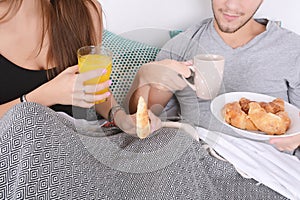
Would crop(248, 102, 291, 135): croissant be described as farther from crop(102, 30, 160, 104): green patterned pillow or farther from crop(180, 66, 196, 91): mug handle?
crop(102, 30, 160, 104): green patterned pillow

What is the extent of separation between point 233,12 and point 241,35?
0.12 m

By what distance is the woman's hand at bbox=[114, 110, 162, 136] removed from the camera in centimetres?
111

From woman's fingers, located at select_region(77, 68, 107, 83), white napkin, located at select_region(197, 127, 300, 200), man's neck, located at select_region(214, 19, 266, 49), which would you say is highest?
woman's fingers, located at select_region(77, 68, 107, 83)

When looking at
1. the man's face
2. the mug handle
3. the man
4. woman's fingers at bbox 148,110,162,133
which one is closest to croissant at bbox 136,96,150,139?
woman's fingers at bbox 148,110,162,133

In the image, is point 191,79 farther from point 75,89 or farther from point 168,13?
point 168,13

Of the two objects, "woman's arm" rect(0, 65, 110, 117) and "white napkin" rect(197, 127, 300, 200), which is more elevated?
"woman's arm" rect(0, 65, 110, 117)

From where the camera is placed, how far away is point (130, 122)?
1.12 m

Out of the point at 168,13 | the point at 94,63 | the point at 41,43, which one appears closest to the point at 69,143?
the point at 94,63

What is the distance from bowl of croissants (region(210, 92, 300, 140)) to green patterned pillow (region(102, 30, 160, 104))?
15.8 inches

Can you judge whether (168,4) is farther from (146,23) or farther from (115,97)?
(115,97)

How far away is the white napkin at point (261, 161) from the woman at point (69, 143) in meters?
0.03

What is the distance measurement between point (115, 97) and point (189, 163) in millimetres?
437

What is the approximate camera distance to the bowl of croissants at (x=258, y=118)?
3.38ft

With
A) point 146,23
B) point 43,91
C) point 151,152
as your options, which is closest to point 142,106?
point 151,152
